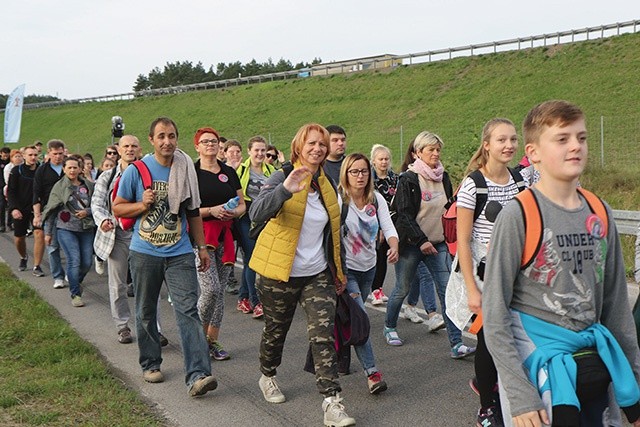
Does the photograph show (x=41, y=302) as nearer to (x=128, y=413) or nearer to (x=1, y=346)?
(x=1, y=346)

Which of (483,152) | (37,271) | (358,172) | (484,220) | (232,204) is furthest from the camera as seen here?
(37,271)

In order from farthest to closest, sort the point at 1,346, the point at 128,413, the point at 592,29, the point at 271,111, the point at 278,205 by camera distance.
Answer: the point at 271,111 < the point at 592,29 < the point at 1,346 < the point at 128,413 < the point at 278,205

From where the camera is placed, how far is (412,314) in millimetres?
7547

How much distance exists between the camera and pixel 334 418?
Result: 461 centimetres

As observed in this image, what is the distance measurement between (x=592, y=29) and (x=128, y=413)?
146 ft

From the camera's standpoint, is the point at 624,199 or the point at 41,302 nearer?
the point at 41,302

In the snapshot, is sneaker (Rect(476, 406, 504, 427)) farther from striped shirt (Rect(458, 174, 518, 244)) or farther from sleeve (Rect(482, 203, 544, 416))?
sleeve (Rect(482, 203, 544, 416))

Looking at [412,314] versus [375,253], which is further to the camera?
[412,314]

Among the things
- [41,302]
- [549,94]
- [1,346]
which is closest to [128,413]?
[1,346]

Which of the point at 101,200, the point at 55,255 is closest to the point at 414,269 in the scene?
the point at 101,200

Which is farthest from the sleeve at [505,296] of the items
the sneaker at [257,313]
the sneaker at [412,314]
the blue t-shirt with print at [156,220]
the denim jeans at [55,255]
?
the denim jeans at [55,255]

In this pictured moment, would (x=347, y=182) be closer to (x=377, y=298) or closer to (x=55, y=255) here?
(x=377, y=298)

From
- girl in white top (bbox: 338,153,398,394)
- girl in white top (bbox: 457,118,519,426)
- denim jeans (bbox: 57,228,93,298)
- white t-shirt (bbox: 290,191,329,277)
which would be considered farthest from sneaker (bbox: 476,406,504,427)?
denim jeans (bbox: 57,228,93,298)

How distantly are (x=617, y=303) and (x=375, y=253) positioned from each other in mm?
3207
